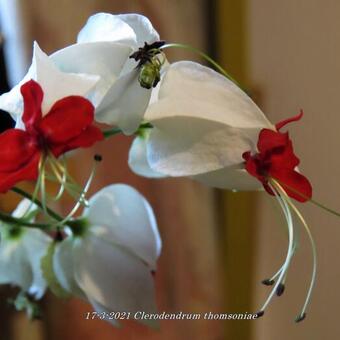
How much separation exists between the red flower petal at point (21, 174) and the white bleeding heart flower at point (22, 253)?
20 cm

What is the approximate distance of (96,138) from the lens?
0.38m

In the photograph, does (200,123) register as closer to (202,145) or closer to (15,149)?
(202,145)

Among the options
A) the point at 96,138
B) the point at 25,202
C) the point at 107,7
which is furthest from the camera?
the point at 107,7

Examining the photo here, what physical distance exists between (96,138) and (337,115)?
0.43 m

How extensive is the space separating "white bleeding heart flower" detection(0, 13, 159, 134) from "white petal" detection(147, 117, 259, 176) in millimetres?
26

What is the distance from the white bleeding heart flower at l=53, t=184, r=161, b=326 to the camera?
513 mm

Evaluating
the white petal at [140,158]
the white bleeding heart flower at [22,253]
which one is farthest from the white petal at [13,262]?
the white petal at [140,158]

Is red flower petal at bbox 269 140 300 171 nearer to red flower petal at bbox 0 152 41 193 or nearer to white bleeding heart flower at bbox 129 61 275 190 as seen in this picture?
white bleeding heart flower at bbox 129 61 275 190

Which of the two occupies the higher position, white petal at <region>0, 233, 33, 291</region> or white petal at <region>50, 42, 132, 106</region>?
white petal at <region>50, 42, 132, 106</region>

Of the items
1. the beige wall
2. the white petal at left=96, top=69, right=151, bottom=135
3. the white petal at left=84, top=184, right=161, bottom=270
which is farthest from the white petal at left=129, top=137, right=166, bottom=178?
the beige wall

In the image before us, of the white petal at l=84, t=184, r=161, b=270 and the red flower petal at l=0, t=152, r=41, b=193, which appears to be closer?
the red flower petal at l=0, t=152, r=41, b=193

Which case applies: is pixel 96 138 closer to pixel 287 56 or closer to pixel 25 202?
pixel 25 202

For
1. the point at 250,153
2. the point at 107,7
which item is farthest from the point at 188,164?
the point at 107,7

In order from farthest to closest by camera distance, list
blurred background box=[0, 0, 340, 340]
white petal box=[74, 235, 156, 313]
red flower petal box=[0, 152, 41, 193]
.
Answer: blurred background box=[0, 0, 340, 340], white petal box=[74, 235, 156, 313], red flower petal box=[0, 152, 41, 193]
